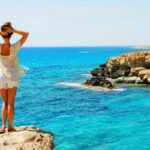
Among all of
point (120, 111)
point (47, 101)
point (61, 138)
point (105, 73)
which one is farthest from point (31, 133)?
point (105, 73)

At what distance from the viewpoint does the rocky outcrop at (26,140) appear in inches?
307

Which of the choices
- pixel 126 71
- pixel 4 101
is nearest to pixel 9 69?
pixel 4 101

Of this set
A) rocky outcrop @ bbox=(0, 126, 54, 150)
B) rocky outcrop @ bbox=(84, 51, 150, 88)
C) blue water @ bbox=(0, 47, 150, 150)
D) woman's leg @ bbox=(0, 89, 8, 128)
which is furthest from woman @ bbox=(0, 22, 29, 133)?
rocky outcrop @ bbox=(84, 51, 150, 88)

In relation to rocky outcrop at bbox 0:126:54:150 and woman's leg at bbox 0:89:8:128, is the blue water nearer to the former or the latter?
woman's leg at bbox 0:89:8:128

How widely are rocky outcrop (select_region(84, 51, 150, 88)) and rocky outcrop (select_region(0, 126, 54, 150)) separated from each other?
1552 inches

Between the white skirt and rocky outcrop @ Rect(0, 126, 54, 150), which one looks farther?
the white skirt

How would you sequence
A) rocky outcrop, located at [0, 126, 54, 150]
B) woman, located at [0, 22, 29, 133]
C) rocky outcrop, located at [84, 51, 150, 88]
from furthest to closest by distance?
1. rocky outcrop, located at [84, 51, 150, 88]
2. woman, located at [0, 22, 29, 133]
3. rocky outcrop, located at [0, 126, 54, 150]

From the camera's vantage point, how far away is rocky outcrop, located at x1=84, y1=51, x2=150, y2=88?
1991 inches

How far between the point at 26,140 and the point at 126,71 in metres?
49.1

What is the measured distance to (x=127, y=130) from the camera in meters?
26.0

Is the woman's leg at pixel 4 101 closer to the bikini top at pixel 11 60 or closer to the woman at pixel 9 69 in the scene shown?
the woman at pixel 9 69

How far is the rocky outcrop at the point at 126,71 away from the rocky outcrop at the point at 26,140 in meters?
39.4

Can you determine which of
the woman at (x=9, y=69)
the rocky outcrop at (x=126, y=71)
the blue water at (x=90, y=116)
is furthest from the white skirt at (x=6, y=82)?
the rocky outcrop at (x=126, y=71)

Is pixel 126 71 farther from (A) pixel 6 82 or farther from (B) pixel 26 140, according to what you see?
(B) pixel 26 140
